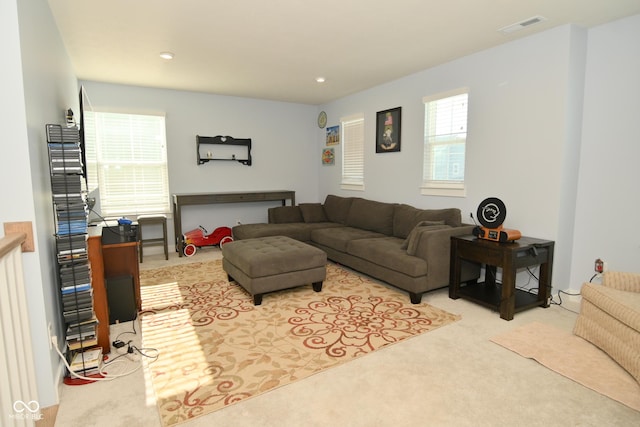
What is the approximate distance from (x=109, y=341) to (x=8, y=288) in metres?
1.35

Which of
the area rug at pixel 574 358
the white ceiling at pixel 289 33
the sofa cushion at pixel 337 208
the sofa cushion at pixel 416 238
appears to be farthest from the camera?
the sofa cushion at pixel 337 208

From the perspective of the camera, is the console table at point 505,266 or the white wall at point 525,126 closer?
the console table at point 505,266

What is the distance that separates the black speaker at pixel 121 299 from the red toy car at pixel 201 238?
Result: 7.85 ft

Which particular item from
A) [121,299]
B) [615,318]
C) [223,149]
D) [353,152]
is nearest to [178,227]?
[223,149]

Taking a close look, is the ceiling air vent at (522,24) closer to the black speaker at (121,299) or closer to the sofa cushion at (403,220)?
the sofa cushion at (403,220)

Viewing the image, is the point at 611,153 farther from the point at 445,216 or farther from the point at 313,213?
the point at 313,213

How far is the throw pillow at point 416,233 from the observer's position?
3.47 m

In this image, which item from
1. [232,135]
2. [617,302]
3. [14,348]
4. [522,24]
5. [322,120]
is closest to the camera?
[14,348]

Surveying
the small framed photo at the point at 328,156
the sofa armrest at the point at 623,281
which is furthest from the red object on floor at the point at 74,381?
the small framed photo at the point at 328,156

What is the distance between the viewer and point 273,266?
133 inches

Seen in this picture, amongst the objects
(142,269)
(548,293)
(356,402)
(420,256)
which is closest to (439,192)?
(420,256)

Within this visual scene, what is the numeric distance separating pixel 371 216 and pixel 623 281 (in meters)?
2.89

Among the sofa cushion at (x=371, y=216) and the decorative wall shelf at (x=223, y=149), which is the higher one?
the decorative wall shelf at (x=223, y=149)

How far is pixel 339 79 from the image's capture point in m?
4.82
